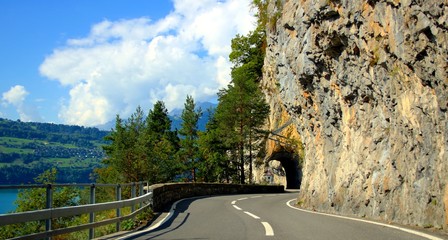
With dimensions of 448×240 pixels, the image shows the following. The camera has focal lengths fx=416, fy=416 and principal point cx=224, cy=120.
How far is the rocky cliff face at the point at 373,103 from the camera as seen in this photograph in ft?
35.2

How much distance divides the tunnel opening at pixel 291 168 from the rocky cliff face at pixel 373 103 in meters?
28.1

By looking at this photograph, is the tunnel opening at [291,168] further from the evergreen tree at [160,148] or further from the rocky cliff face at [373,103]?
the rocky cliff face at [373,103]

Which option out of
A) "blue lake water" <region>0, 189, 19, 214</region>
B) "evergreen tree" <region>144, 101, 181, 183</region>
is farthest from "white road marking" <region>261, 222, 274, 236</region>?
"evergreen tree" <region>144, 101, 181, 183</region>

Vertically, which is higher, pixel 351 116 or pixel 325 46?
pixel 325 46

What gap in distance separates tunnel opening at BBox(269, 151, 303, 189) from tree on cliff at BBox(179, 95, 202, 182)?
1218cm

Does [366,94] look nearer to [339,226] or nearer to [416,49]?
[416,49]

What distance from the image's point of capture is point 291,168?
192ft

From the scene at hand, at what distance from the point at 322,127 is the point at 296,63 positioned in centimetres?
375

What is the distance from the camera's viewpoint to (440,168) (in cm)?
1063

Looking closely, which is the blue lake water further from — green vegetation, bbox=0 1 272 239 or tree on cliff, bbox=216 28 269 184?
tree on cliff, bbox=216 28 269 184

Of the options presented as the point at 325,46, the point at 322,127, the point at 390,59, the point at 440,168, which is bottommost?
the point at 440,168

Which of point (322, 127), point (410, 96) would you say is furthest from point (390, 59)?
point (322, 127)

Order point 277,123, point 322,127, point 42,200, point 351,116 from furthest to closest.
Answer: point 277,123, point 42,200, point 322,127, point 351,116

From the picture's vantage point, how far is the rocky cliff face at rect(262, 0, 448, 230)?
35.2 ft
